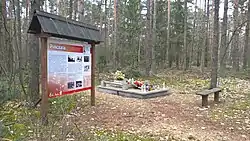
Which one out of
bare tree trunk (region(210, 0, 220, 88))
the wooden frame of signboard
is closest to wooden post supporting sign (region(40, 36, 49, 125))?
the wooden frame of signboard

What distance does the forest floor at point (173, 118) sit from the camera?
225 inches

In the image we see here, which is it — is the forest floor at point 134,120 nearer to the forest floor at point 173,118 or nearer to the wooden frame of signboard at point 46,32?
the forest floor at point 173,118

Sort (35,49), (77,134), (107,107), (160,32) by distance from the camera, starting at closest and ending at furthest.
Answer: (77,134), (35,49), (107,107), (160,32)

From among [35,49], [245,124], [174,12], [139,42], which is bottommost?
[245,124]

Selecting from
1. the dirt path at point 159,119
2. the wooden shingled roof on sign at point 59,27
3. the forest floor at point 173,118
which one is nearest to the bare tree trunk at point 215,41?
the forest floor at point 173,118

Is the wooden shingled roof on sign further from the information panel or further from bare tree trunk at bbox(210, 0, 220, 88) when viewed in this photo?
bare tree trunk at bbox(210, 0, 220, 88)

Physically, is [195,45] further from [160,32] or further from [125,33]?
[125,33]

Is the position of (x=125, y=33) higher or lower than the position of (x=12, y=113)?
higher

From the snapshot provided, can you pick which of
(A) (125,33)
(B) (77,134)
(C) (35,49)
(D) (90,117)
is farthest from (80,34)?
(A) (125,33)

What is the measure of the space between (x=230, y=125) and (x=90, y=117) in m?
3.75

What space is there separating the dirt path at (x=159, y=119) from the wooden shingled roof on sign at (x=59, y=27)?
7.25ft

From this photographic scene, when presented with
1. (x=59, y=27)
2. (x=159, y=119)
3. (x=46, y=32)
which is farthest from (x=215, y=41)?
(x=46, y=32)

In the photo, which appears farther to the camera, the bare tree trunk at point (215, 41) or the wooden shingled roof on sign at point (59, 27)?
the bare tree trunk at point (215, 41)

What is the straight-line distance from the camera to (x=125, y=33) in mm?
24406
